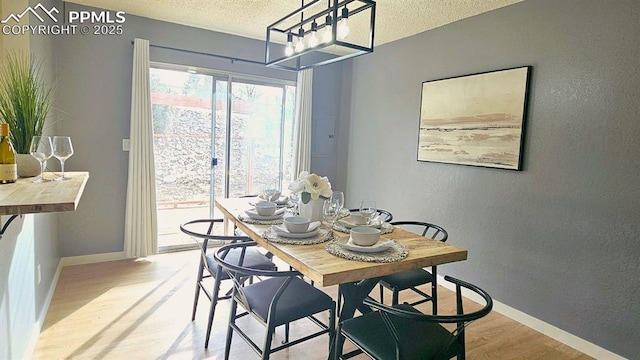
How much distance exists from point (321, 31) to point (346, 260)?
78.4 inches

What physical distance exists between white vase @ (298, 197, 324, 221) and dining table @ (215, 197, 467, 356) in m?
0.09

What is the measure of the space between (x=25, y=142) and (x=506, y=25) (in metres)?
3.37

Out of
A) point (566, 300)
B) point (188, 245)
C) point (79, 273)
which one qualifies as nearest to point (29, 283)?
point (79, 273)

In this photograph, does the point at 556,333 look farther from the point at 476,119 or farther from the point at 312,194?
the point at 312,194

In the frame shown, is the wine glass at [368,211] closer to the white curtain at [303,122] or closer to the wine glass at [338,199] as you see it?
the wine glass at [338,199]

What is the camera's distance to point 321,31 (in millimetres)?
2965

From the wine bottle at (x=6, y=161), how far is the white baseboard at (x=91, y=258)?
239 centimetres

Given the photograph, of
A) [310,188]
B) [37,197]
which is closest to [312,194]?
[310,188]

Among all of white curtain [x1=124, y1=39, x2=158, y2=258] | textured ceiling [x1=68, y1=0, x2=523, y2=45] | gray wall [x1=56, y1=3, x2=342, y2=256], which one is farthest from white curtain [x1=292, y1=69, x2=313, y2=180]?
white curtain [x1=124, y1=39, x2=158, y2=258]

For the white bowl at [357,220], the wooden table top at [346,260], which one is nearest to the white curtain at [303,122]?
the white bowl at [357,220]

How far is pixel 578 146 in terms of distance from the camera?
2.59 meters

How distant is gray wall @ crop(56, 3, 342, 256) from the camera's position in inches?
140

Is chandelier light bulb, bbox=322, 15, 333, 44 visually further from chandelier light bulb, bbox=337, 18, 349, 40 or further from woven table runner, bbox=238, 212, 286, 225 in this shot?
woven table runner, bbox=238, 212, 286, 225

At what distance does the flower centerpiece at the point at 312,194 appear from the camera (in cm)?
225
